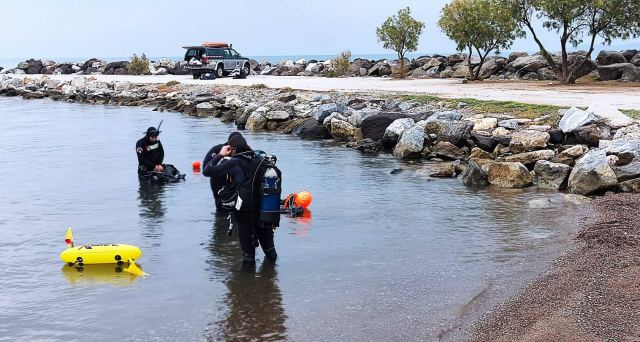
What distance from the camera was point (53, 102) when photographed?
4762 centimetres

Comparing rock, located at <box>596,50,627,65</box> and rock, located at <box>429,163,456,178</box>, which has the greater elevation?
rock, located at <box>596,50,627,65</box>

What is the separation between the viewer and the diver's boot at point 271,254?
10.8 m

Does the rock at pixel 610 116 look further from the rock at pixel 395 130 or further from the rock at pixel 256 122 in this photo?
the rock at pixel 256 122

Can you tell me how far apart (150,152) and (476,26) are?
87.4ft

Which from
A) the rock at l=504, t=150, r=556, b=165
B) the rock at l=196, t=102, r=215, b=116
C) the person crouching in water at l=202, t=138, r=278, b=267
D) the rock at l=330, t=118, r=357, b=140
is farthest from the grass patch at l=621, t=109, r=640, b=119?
the rock at l=196, t=102, r=215, b=116

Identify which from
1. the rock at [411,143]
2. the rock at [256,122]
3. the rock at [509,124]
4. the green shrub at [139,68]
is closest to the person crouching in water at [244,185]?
the rock at [411,143]

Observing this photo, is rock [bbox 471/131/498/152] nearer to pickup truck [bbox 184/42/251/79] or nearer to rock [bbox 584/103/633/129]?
rock [bbox 584/103/633/129]

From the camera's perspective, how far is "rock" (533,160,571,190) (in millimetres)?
16594

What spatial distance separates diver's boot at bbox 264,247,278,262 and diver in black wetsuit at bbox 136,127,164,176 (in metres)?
6.29

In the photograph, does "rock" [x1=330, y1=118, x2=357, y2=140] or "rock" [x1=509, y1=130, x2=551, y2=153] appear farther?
"rock" [x1=330, y1=118, x2=357, y2=140]

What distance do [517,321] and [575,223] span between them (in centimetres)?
555

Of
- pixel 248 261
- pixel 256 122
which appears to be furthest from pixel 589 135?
pixel 256 122

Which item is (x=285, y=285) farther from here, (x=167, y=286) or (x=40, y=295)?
(x=40, y=295)

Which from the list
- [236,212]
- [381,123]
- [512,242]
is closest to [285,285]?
[236,212]
